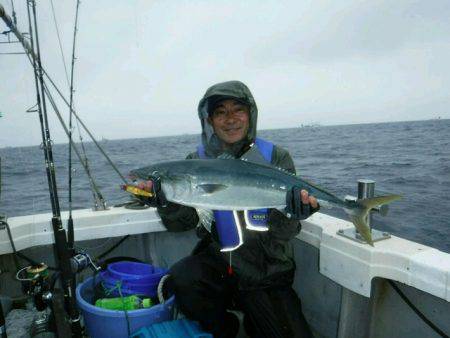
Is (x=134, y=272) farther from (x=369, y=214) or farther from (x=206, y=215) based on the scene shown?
(x=369, y=214)

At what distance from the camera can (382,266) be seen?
3.15 metres

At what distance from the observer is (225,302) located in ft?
13.0

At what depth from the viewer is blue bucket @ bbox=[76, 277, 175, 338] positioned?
3527 millimetres

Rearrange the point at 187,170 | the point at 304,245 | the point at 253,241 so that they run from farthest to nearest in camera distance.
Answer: the point at 304,245, the point at 253,241, the point at 187,170

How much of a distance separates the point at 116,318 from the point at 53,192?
134 cm

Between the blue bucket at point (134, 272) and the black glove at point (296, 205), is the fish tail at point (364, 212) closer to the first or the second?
the black glove at point (296, 205)

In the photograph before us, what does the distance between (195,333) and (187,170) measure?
1524 millimetres

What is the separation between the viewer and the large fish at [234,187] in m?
3.32

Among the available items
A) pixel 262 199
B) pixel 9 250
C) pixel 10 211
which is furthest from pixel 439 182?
pixel 10 211

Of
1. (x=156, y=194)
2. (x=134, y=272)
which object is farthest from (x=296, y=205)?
(x=134, y=272)

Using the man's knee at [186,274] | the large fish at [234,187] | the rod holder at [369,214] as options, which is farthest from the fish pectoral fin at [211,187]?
the rod holder at [369,214]

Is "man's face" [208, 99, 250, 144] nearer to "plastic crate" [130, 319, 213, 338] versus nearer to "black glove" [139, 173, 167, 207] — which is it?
"black glove" [139, 173, 167, 207]

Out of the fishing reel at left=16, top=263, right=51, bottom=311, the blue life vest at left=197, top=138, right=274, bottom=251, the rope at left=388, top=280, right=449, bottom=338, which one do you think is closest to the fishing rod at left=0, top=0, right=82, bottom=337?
the fishing reel at left=16, top=263, right=51, bottom=311

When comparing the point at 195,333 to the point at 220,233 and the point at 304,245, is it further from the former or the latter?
the point at 304,245
